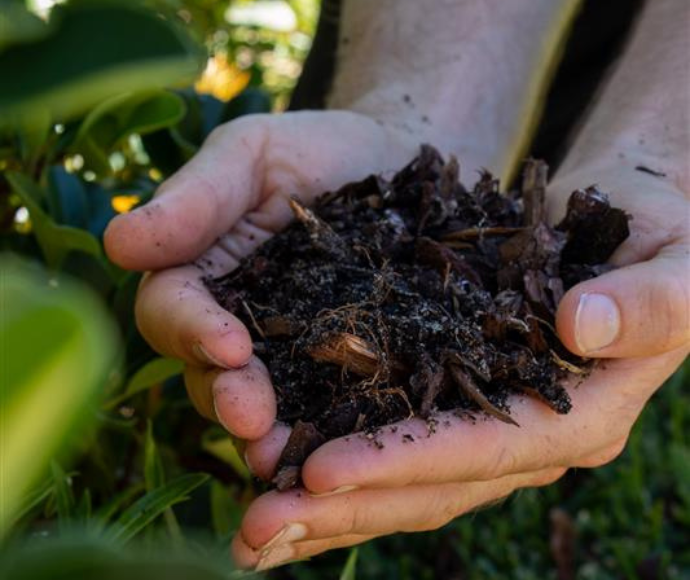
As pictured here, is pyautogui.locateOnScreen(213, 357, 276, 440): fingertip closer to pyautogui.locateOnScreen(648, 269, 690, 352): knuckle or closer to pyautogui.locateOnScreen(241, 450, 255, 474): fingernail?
pyautogui.locateOnScreen(241, 450, 255, 474): fingernail

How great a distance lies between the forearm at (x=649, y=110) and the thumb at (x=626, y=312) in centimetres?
32

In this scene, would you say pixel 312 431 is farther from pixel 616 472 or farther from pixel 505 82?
pixel 616 472

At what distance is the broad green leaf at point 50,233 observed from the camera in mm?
935

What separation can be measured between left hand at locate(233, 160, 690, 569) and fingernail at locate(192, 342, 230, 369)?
3.0 inches

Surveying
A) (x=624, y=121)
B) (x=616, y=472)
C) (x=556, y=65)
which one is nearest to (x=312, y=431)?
(x=624, y=121)

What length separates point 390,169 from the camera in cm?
123

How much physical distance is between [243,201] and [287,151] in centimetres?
10

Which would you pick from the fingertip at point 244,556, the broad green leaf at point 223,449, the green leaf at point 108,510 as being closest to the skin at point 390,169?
the fingertip at point 244,556

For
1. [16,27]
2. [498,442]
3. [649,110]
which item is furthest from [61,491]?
[649,110]

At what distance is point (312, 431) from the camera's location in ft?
2.64

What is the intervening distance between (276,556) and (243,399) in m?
0.13

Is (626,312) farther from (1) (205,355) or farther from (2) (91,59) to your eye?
(2) (91,59)

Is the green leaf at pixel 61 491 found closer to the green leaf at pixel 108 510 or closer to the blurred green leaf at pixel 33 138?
the green leaf at pixel 108 510

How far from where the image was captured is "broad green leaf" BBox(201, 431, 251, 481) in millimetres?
1148
